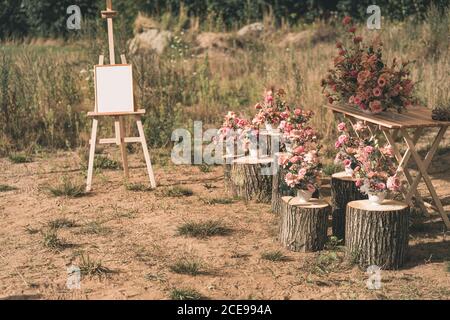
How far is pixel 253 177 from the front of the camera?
23.4 ft

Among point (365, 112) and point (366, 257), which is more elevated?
point (365, 112)

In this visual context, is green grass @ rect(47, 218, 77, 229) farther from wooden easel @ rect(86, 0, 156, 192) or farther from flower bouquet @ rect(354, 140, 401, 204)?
flower bouquet @ rect(354, 140, 401, 204)

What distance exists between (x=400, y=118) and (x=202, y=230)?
1.85 metres

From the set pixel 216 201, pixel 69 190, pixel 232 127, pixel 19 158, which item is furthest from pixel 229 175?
pixel 19 158

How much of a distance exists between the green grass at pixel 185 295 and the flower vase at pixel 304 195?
1334mm

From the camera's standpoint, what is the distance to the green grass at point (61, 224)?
21.3 feet

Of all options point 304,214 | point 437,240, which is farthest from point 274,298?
point 437,240

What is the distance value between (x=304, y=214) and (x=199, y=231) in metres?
0.96

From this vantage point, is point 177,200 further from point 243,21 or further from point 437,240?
point 243,21

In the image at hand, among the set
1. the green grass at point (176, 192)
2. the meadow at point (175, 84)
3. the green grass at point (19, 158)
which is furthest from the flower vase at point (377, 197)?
the green grass at point (19, 158)

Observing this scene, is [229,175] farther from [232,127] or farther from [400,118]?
[400,118]

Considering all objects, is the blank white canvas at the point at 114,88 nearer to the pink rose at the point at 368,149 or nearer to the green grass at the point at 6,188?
the green grass at the point at 6,188

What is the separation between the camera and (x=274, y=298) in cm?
484
